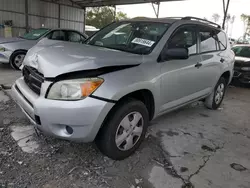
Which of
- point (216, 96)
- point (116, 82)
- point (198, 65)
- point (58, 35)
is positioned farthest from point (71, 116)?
point (58, 35)

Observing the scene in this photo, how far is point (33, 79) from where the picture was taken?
2.62m

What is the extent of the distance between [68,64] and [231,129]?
10.0 ft

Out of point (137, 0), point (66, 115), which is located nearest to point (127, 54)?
point (66, 115)

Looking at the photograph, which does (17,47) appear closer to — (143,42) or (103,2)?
(143,42)

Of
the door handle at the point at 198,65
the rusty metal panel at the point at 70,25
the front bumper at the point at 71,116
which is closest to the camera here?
the front bumper at the point at 71,116

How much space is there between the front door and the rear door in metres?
0.14

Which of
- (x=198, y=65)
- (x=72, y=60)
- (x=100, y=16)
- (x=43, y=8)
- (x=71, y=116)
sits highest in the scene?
(x=100, y=16)

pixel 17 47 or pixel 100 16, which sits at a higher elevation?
pixel 100 16

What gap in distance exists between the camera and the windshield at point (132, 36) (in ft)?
10.1

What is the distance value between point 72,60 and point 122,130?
0.93m

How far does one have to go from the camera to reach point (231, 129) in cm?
404

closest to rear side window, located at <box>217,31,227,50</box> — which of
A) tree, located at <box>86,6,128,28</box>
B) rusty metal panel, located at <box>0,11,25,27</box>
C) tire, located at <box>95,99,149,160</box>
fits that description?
tire, located at <box>95,99,149,160</box>

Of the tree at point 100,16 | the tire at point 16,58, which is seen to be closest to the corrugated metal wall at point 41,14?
the tree at point 100,16

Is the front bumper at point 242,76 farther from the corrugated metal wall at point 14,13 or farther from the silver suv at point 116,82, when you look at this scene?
the corrugated metal wall at point 14,13
